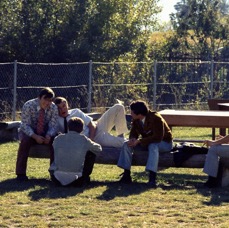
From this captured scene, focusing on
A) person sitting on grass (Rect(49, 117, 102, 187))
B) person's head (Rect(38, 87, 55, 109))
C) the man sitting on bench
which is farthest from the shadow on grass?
person's head (Rect(38, 87, 55, 109))

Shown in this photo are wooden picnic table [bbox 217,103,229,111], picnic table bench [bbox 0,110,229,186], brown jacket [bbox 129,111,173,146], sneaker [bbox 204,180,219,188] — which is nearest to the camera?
sneaker [bbox 204,180,219,188]

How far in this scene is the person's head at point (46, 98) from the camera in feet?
38.4

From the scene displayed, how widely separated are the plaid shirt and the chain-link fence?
6.21m

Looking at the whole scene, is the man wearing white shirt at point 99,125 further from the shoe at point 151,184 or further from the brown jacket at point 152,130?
the shoe at point 151,184

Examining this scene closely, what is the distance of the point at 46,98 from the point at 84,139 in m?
0.96

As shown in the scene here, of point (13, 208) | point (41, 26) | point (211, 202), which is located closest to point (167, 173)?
point (211, 202)

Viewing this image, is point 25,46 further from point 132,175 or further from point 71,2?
point 132,175

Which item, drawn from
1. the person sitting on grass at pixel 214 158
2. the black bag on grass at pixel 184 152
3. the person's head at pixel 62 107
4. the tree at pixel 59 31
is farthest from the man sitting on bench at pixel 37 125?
the tree at pixel 59 31

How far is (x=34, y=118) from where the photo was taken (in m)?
12.0

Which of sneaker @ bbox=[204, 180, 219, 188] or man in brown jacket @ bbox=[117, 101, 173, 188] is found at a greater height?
man in brown jacket @ bbox=[117, 101, 173, 188]

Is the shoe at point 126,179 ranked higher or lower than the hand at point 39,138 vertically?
lower

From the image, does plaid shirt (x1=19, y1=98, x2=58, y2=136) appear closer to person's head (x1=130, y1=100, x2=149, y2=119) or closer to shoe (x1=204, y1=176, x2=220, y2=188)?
person's head (x1=130, y1=100, x2=149, y2=119)

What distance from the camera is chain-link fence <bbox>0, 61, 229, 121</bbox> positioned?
1961 cm

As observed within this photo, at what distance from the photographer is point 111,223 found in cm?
871
